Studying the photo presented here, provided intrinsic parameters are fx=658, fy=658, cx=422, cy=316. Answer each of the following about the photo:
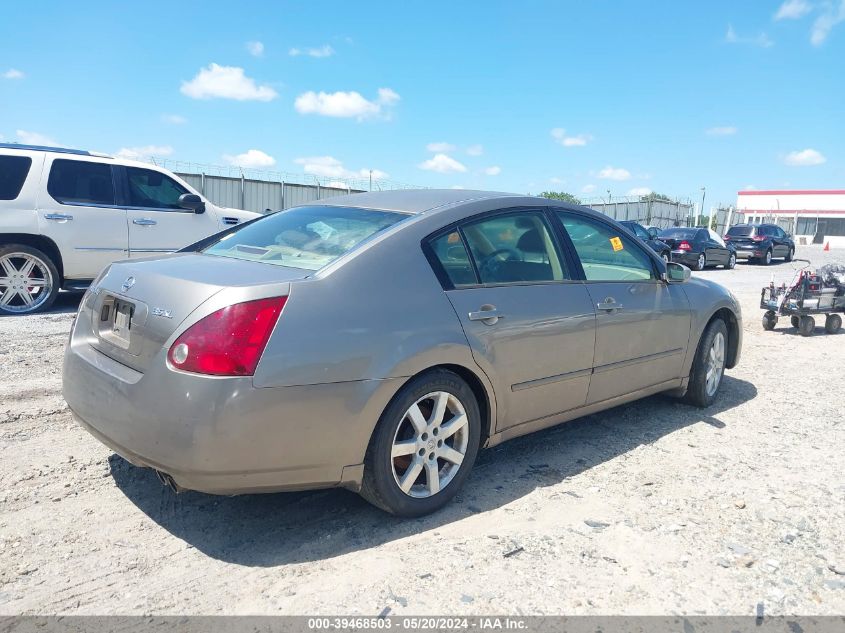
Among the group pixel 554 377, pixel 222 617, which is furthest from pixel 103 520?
pixel 554 377

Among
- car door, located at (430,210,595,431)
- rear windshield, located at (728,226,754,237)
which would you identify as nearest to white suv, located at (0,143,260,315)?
car door, located at (430,210,595,431)

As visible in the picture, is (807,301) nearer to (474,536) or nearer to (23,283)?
(474,536)

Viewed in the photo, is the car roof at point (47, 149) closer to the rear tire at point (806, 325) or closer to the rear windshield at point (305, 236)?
the rear windshield at point (305, 236)

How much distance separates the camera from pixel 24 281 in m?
7.73

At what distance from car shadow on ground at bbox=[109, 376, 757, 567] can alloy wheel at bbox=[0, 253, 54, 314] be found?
5056 millimetres

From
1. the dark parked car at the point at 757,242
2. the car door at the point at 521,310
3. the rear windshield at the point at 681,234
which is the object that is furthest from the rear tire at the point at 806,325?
the dark parked car at the point at 757,242

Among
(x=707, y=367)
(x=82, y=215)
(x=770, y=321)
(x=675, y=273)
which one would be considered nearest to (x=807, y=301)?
(x=770, y=321)

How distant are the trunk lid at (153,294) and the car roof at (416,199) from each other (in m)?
0.86

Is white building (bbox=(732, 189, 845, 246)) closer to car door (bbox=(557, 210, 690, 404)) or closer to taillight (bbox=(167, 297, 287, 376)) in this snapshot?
car door (bbox=(557, 210, 690, 404))

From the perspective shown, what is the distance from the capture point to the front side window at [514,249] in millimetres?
3600

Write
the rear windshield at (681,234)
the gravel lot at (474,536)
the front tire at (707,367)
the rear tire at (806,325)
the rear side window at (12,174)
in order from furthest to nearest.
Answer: the rear windshield at (681,234)
the rear tire at (806,325)
the rear side window at (12,174)
the front tire at (707,367)
the gravel lot at (474,536)

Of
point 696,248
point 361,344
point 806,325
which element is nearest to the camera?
point 361,344

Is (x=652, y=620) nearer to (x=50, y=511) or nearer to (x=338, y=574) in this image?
(x=338, y=574)

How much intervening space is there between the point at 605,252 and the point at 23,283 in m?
6.77
